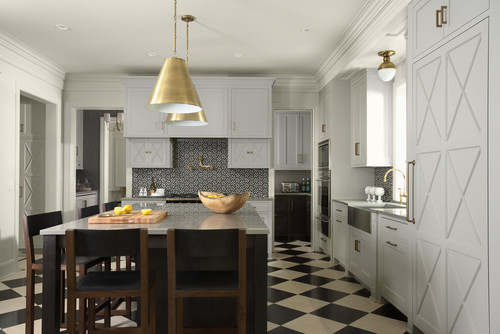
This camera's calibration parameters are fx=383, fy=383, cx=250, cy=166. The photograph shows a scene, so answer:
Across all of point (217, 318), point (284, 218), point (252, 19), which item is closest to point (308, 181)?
point (284, 218)

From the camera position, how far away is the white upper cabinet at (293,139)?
7402 millimetres

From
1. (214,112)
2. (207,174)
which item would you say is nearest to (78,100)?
(214,112)

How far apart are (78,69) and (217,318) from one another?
470 cm

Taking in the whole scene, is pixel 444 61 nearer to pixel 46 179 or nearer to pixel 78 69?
pixel 78 69

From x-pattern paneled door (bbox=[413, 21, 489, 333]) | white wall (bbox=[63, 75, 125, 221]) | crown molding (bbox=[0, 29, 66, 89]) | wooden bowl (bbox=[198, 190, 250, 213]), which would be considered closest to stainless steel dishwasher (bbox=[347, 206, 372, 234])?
x-pattern paneled door (bbox=[413, 21, 489, 333])

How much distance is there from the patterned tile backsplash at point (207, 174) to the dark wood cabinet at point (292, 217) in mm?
1089

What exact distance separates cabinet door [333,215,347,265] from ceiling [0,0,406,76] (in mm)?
1983

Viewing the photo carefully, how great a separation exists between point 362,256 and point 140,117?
3.65m

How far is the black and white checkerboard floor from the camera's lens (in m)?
3.03

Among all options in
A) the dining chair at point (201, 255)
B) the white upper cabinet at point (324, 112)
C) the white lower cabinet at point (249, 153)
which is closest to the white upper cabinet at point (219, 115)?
the white lower cabinet at point (249, 153)

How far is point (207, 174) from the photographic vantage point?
242 inches

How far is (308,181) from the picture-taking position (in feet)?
24.8

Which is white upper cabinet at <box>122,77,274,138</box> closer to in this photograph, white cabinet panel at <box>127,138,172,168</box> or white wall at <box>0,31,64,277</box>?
white cabinet panel at <box>127,138,172,168</box>

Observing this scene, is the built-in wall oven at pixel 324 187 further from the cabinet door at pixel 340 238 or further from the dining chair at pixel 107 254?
the dining chair at pixel 107 254
